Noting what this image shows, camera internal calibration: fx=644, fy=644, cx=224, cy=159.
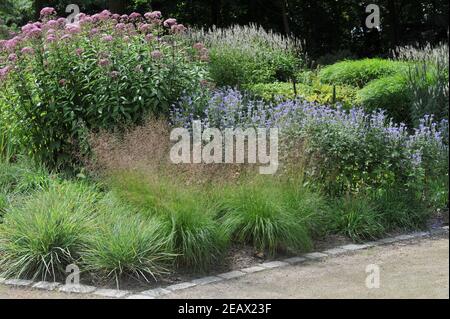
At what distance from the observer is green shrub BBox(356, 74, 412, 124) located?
385 inches

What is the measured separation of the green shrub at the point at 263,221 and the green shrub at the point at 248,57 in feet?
18.2

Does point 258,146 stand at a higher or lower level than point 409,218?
higher

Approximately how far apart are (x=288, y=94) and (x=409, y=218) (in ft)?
14.4

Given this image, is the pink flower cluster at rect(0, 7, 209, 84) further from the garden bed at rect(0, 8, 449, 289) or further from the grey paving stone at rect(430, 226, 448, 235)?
the grey paving stone at rect(430, 226, 448, 235)

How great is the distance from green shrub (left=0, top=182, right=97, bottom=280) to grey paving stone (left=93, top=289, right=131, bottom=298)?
49cm

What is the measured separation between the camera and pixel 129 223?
5.05m

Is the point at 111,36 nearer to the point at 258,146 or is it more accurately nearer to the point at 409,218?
the point at 258,146

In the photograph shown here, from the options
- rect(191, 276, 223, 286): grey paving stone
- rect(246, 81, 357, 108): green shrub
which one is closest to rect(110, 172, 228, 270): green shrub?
rect(191, 276, 223, 286): grey paving stone

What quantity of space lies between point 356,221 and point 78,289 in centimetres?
265

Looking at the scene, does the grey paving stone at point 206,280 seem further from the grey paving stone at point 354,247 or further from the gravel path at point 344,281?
the grey paving stone at point 354,247

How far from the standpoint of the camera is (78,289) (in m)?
4.77

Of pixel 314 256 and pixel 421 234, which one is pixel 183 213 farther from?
pixel 421 234

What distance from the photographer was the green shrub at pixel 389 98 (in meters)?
9.77
